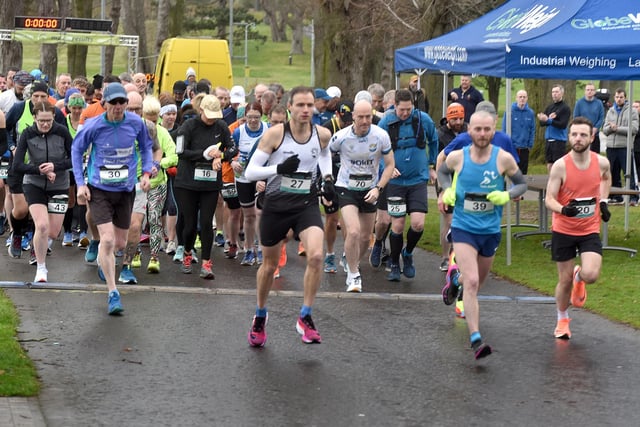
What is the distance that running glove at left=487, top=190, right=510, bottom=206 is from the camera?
8836 millimetres

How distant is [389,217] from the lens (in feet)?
43.8

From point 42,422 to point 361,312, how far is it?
4.41 metres

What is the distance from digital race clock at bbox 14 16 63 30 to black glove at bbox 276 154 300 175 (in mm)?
29355

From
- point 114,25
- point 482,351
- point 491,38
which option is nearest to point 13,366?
point 482,351

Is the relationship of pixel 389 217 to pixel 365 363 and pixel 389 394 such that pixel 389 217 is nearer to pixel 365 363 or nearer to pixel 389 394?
pixel 365 363

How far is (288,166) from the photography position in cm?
895

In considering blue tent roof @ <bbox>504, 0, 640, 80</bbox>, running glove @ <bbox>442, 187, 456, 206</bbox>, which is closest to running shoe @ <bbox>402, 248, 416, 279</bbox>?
blue tent roof @ <bbox>504, 0, 640, 80</bbox>

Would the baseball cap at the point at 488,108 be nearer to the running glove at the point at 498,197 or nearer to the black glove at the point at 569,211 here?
the running glove at the point at 498,197

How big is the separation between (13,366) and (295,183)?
8.29ft

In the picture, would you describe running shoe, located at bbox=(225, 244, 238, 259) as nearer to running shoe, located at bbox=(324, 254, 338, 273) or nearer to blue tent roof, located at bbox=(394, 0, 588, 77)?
running shoe, located at bbox=(324, 254, 338, 273)

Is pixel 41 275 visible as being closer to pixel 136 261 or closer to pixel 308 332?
pixel 136 261

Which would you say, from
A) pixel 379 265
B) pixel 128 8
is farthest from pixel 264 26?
pixel 379 265

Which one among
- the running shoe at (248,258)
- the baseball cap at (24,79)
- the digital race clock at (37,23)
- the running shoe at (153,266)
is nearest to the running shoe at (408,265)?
the running shoe at (248,258)

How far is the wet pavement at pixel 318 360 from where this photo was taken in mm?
7309
